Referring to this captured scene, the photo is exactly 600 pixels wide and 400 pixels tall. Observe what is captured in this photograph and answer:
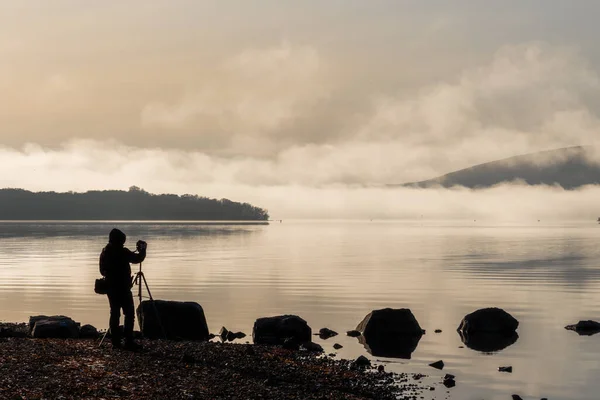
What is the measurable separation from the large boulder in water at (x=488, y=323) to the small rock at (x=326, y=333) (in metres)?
6.27

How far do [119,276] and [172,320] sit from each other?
7096 mm

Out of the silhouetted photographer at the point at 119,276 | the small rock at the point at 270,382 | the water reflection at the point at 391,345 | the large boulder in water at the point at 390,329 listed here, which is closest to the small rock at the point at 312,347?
the water reflection at the point at 391,345

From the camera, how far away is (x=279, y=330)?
32.6 m

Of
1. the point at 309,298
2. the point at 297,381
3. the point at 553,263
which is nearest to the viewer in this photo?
the point at 297,381

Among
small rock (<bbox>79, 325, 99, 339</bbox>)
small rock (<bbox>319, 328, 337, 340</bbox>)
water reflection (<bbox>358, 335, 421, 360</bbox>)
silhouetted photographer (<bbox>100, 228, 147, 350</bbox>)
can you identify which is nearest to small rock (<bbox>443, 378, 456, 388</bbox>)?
water reflection (<bbox>358, 335, 421, 360</bbox>)

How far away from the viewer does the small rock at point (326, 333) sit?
3556 centimetres

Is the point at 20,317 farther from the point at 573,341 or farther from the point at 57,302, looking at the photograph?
the point at 573,341

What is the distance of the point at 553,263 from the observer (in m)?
93.4

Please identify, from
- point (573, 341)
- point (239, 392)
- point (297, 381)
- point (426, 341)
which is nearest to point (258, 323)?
point (426, 341)

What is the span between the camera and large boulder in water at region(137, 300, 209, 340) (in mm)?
30859

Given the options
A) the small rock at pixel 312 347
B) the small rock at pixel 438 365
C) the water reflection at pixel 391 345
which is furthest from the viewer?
the water reflection at pixel 391 345

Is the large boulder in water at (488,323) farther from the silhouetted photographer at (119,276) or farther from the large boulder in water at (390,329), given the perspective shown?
the silhouetted photographer at (119,276)

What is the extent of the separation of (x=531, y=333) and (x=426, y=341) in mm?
6556

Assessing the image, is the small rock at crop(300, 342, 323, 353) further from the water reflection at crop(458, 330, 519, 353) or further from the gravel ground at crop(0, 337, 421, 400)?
the water reflection at crop(458, 330, 519, 353)
